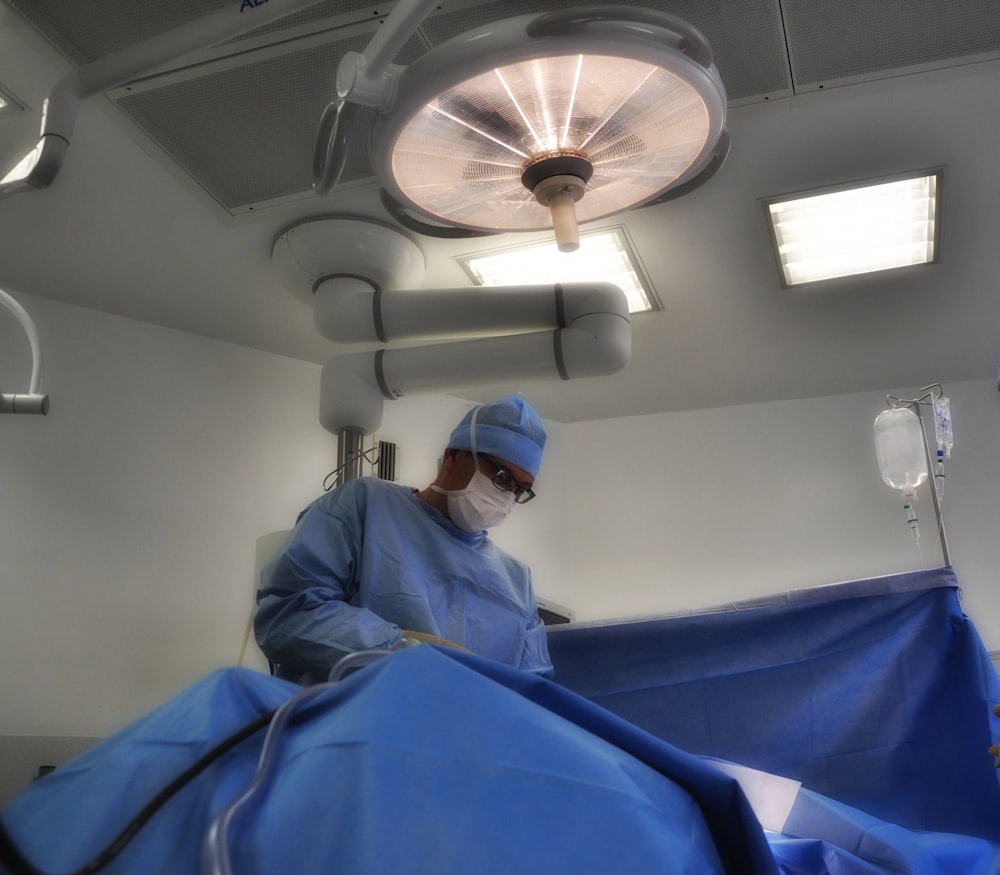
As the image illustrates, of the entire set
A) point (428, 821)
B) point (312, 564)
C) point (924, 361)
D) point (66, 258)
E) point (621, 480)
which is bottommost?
point (428, 821)

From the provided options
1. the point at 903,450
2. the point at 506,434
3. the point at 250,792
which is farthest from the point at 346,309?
the point at 250,792

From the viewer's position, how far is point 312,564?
1647 mm

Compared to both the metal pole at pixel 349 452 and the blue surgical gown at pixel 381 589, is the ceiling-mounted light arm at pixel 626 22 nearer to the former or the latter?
the blue surgical gown at pixel 381 589

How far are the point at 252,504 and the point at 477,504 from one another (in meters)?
0.95

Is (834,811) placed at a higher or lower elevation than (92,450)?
lower

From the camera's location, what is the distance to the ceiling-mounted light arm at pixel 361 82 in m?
1.23

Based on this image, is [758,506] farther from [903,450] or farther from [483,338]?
[483,338]

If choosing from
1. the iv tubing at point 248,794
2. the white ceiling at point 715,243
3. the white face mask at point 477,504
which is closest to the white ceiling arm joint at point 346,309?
the white ceiling at point 715,243

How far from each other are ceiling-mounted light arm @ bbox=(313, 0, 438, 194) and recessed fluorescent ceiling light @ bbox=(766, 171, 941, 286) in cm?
113

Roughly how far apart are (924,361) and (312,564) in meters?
2.28

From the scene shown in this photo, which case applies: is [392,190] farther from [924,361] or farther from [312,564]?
[924,361]

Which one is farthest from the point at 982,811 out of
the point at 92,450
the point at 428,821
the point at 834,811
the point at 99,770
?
the point at 92,450

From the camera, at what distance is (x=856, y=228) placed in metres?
2.20

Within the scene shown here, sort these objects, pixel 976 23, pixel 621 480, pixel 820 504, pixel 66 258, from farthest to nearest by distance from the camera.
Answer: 1. pixel 621 480
2. pixel 820 504
3. pixel 66 258
4. pixel 976 23
